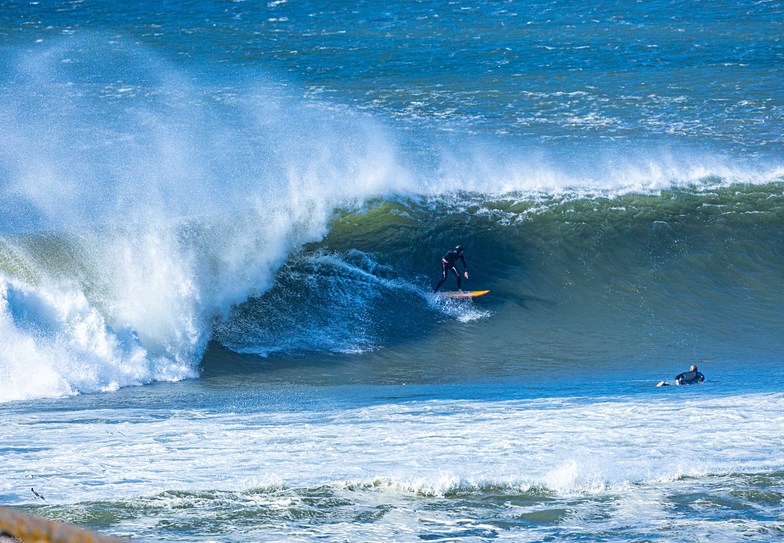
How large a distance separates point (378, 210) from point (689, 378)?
8.03 m

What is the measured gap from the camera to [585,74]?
94.7 feet

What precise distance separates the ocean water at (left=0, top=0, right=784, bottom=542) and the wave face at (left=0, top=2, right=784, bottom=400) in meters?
0.07

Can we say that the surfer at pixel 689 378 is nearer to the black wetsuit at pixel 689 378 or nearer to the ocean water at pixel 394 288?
the black wetsuit at pixel 689 378

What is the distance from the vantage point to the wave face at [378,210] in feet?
44.1

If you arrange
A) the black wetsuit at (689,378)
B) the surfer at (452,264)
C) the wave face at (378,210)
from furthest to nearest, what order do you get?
the surfer at (452,264) → the wave face at (378,210) → the black wetsuit at (689,378)

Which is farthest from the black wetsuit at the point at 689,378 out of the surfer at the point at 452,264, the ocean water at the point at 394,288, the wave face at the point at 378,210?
the surfer at the point at 452,264

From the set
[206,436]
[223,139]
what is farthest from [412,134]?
[206,436]

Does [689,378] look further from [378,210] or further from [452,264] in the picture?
[378,210]

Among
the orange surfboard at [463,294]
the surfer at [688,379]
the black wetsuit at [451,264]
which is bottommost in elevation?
the surfer at [688,379]

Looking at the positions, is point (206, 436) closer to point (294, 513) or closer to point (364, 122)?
point (294, 513)

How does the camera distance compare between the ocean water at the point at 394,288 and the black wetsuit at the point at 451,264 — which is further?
the black wetsuit at the point at 451,264

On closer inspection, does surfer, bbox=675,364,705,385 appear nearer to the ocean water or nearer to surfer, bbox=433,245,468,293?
the ocean water

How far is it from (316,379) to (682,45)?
2382cm

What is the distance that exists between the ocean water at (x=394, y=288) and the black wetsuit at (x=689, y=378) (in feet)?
0.51
